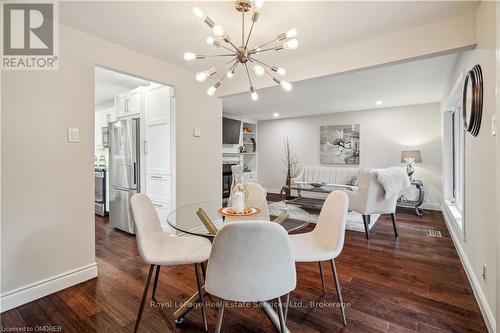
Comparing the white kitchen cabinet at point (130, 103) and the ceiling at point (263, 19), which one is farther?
the white kitchen cabinet at point (130, 103)

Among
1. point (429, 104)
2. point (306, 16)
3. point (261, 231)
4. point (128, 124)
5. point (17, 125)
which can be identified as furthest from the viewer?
point (429, 104)

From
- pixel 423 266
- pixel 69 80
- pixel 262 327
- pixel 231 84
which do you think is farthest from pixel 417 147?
pixel 69 80

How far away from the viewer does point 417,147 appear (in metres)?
5.11

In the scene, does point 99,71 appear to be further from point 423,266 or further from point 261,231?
point 423,266

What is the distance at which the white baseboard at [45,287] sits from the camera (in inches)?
69.2

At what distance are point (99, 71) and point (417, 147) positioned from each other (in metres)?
6.08

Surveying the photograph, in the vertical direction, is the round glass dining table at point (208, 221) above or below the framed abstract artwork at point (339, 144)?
below

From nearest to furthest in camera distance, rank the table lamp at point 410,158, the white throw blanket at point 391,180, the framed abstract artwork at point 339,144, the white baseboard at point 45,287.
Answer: the white baseboard at point 45,287 → the white throw blanket at point 391,180 → the table lamp at point 410,158 → the framed abstract artwork at point 339,144

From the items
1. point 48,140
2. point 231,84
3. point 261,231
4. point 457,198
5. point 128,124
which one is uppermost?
point 231,84

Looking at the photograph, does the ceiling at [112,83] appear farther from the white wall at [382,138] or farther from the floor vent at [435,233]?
the floor vent at [435,233]

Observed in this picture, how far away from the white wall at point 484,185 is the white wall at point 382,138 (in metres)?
3.26

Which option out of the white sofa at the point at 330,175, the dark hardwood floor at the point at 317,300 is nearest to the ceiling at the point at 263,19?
the dark hardwood floor at the point at 317,300

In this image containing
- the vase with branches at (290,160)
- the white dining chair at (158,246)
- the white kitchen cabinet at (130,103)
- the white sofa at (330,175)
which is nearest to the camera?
the white dining chair at (158,246)

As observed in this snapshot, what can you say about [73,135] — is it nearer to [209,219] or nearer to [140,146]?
[140,146]
